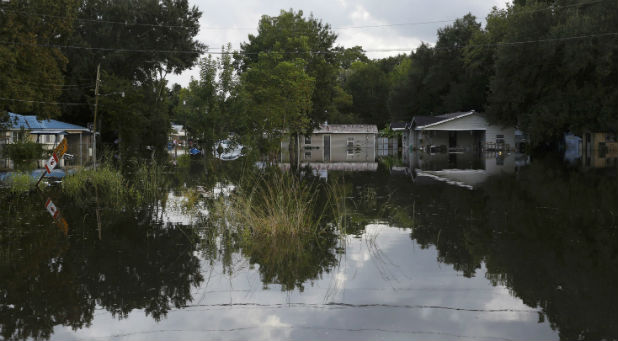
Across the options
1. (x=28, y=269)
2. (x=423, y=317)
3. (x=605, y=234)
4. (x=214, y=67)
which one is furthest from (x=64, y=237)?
(x=214, y=67)

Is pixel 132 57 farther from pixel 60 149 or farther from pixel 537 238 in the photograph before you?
pixel 537 238

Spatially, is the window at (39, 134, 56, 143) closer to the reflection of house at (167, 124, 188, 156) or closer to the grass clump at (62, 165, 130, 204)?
the reflection of house at (167, 124, 188, 156)

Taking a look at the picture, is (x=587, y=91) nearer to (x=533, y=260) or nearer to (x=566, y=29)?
(x=566, y=29)

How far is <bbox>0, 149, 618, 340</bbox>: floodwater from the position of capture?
20.8 feet

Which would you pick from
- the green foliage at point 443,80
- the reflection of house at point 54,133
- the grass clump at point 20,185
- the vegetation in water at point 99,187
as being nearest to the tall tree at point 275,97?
the reflection of house at point 54,133

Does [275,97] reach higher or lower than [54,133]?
higher

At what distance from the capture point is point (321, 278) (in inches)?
336

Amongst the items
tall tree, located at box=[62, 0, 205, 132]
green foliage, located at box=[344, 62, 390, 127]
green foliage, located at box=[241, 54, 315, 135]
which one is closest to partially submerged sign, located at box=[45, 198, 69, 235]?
green foliage, located at box=[241, 54, 315, 135]

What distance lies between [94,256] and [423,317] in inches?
226

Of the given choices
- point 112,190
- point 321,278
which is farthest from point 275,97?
point 321,278

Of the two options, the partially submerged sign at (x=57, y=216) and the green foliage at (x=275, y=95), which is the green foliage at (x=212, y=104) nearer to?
the green foliage at (x=275, y=95)

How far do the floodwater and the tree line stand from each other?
2849cm

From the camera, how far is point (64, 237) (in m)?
11.8

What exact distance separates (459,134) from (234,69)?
123 feet
